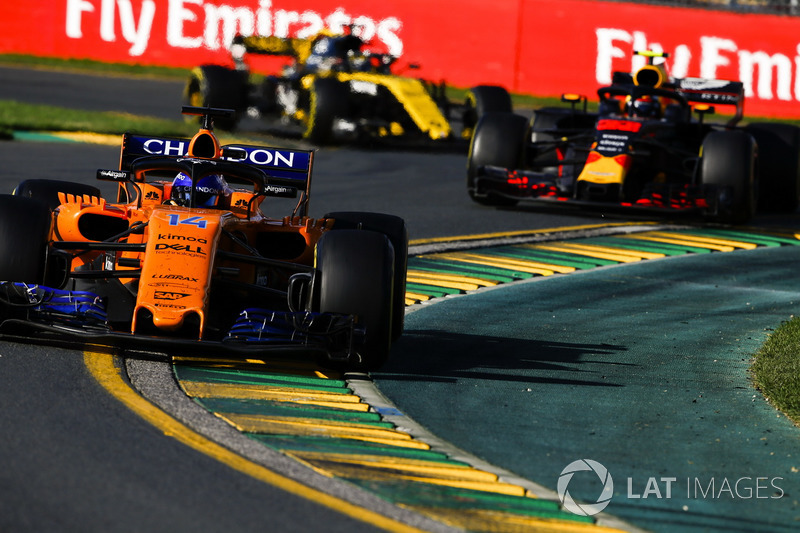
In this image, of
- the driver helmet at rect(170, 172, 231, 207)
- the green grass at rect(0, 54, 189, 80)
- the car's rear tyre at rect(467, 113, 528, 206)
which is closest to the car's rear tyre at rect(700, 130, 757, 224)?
the car's rear tyre at rect(467, 113, 528, 206)

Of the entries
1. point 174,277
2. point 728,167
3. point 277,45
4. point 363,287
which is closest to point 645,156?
point 728,167

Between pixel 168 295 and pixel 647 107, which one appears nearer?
pixel 168 295

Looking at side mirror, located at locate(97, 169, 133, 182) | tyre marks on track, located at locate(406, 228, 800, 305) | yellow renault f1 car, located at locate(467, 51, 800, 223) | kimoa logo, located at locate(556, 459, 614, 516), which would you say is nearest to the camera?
kimoa logo, located at locate(556, 459, 614, 516)

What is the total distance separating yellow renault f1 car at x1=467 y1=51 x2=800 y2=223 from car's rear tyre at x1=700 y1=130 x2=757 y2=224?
0.4 inches

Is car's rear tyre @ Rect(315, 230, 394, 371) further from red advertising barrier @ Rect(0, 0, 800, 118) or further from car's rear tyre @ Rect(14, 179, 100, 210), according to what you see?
red advertising barrier @ Rect(0, 0, 800, 118)

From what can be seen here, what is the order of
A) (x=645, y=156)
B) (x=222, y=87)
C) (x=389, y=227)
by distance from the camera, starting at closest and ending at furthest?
1. (x=389, y=227)
2. (x=645, y=156)
3. (x=222, y=87)

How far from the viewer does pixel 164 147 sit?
8.98m

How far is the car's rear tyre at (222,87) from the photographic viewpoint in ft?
68.1

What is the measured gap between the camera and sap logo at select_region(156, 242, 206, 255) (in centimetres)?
734

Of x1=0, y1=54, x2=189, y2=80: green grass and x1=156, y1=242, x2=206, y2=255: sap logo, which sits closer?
x1=156, y1=242, x2=206, y2=255: sap logo

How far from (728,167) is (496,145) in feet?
8.41

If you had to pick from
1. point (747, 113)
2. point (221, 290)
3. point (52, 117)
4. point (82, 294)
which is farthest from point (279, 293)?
point (747, 113)

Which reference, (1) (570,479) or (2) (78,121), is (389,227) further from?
(2) (78,121)

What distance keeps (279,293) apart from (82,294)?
3.48 feet
